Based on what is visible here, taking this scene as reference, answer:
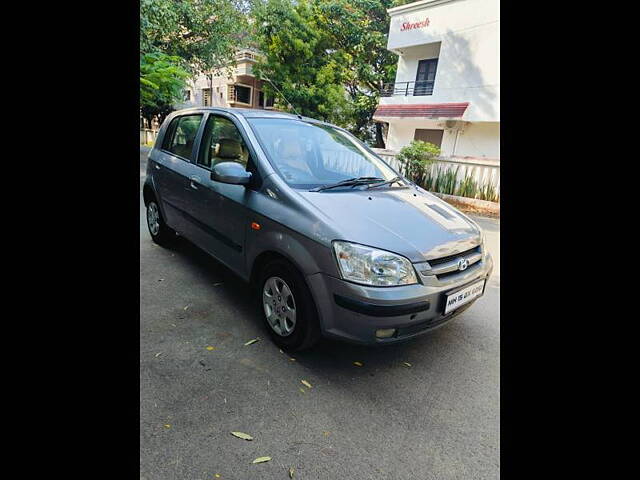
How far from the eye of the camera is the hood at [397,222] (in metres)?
2.26

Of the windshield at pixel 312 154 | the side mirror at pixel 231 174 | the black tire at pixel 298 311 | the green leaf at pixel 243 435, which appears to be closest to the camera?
the green leaf at pixel 243 435

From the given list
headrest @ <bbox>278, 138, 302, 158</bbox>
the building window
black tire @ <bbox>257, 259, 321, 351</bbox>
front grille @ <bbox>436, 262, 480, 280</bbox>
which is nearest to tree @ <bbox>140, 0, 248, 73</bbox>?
the building window

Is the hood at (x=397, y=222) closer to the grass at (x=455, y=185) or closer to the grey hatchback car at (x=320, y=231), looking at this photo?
the grey hatchback car at (x=320, y=231)

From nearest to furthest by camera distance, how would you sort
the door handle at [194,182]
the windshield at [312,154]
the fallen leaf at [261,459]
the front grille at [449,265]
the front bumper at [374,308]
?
the fallen leaf at [261,459] → the front bumper at [374,308] → the front grille at [449,265] → the windshield at [312,154] → the door handle at [194,182]

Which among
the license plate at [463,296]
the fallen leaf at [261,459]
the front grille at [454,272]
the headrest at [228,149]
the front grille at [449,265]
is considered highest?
the headrest at [228,149]

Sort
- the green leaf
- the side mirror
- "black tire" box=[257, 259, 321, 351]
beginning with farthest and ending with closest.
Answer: the side mirror, "black tire" box=[257, 259, 321, 351], the green leaf

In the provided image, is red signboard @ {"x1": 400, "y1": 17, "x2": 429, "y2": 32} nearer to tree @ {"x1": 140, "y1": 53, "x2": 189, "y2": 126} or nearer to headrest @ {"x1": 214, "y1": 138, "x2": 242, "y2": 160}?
tree @ {"x1": 140, "y1": 53, "x2": 189, "y2": 126}

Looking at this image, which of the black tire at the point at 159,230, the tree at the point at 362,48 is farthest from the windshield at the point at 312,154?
the tree at the point at 362,48

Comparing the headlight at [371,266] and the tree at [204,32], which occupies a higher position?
the tree at [204,32]

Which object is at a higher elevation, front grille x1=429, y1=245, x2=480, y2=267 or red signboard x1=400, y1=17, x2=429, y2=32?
red signboard x1=400, y1=17, x2=429, y2=32

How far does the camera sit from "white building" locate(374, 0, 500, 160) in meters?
14.2

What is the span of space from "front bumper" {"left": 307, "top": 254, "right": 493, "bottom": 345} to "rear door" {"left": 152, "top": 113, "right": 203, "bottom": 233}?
2097mm
